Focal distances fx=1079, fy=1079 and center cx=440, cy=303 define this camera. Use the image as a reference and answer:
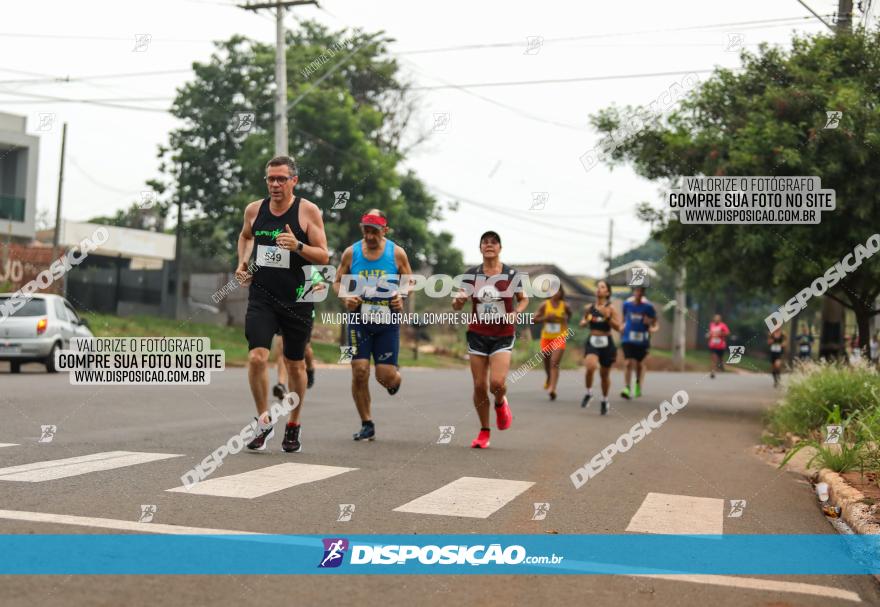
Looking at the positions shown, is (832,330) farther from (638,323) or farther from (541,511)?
(541,511)

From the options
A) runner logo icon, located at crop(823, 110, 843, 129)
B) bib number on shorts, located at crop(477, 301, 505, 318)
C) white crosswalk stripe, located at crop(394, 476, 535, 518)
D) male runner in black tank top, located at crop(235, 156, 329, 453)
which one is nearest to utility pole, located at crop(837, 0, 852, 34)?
runner logo icon, located at crop(823, 110, 843, 129)

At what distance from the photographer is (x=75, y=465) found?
7527 millimetres

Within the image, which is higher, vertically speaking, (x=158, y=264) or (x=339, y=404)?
(x=158, y=264)

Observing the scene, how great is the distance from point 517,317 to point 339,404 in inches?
201

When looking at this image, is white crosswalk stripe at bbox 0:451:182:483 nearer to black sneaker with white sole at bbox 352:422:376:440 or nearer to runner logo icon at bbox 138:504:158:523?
runner logo icon at bbox 138:504:158:523

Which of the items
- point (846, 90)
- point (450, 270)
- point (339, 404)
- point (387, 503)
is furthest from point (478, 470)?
point (450, 270)

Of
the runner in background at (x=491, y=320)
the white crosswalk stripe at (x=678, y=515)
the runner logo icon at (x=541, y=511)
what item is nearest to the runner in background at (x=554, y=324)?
the runner in background at (x=491, y=320)

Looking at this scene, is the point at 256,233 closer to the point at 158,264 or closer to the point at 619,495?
the point at 619,495

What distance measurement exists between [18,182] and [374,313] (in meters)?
32.3

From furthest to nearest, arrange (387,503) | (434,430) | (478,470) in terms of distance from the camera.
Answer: (434,430) < (478,470) < (387,503)

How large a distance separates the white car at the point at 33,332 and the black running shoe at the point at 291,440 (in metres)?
12.3

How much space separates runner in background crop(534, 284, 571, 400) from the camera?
18125mm

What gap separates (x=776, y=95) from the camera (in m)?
16.2

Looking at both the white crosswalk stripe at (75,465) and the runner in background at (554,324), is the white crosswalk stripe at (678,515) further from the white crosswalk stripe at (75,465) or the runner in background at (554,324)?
the runner in background at (554,324)
